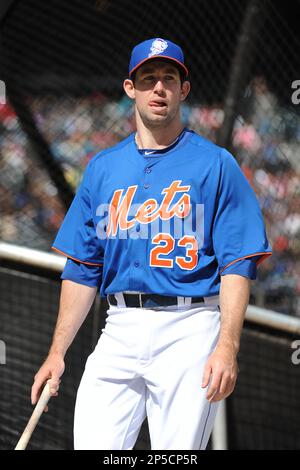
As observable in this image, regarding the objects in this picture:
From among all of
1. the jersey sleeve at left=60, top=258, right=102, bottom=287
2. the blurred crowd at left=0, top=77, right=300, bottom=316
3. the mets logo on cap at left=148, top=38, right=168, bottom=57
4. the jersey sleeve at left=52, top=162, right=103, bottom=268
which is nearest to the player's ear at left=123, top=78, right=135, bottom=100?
the mets logo on cap at left=148, top=38, right=168, bottom=57

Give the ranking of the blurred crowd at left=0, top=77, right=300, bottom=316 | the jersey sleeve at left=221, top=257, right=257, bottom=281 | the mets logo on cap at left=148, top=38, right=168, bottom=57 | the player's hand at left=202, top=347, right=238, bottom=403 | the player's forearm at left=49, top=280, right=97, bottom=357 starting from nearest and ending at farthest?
the player's hand at left=202, top=347, right=238, bottom=403 → the jersey sleeve at left=221, top=257, right=257, bottom=281 → the mets logo on cap at left=148, top=38, right=168, bottom=57 → the player's forearm at left=49, top=280, right=97, bottom=357 → the blurred crowd at left=0, top=77, right=300, bottom=316

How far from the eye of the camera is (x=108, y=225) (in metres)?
2.48

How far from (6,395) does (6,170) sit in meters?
2.55

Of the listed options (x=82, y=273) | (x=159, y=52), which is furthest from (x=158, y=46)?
(x=82, y=273)

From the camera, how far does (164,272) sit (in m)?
2.36

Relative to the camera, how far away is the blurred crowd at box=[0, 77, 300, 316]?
5.33 metres

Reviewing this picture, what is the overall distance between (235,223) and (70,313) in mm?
572

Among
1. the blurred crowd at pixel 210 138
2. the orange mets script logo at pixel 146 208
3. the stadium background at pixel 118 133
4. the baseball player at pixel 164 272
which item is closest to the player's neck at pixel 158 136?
the baseball player at pixel 164 272

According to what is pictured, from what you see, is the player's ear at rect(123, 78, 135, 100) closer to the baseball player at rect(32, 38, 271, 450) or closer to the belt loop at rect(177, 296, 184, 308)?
the baseball player at rect(32, 38, 271, 450)

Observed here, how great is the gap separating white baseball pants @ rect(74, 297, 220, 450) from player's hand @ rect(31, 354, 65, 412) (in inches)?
3.0

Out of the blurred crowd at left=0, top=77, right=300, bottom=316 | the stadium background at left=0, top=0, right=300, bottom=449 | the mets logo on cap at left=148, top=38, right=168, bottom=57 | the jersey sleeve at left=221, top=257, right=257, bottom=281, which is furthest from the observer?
the blurred crowd at left=0, top=77, right=300, bottom=316

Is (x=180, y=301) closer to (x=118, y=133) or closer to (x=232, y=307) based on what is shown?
(x=232, y=307)

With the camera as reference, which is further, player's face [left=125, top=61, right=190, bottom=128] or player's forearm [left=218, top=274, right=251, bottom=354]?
player's face [left=125, top=61, right=190, bottom=128]

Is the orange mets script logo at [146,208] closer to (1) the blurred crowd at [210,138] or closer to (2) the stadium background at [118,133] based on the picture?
(2) the stadium background at [118,133]
